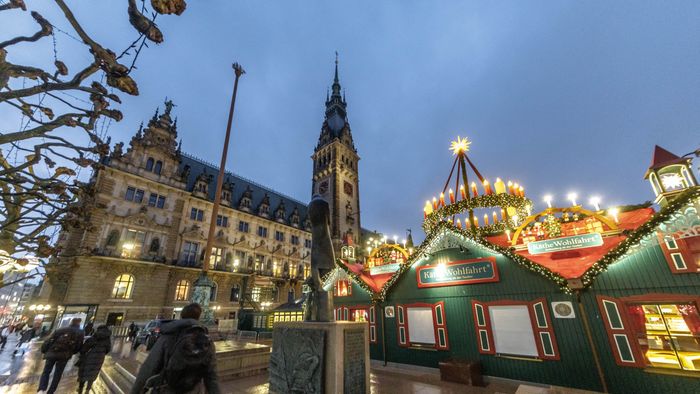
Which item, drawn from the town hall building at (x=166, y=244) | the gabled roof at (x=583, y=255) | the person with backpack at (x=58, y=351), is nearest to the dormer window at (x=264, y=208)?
the town hall building at (x=166, y=244)

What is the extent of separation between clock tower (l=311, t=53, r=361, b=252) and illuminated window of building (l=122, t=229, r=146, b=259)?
23319 millimetres

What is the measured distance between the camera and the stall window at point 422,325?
10141 mm

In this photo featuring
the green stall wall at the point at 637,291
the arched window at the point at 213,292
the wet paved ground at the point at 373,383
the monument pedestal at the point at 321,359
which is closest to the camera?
the monument pedestal at the point at 321,359

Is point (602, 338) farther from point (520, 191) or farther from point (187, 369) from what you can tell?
point (187, 369)

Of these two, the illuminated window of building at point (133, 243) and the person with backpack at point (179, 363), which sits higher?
the illuminated window of building at point (133, 243)

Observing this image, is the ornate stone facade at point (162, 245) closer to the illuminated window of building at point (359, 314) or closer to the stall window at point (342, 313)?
the stall window at point (342, 313)

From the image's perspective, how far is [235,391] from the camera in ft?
22.2

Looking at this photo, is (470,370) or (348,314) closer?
(470,370)

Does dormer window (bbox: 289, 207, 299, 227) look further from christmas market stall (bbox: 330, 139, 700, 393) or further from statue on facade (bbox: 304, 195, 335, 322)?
statue on facade (bbox: 304, 195, 335, 322)

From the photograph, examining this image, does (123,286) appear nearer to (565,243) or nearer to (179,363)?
(179,363)

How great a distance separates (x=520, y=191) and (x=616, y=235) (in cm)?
324

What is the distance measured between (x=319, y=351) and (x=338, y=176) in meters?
40.2

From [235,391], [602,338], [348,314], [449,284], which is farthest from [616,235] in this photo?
[235,391]

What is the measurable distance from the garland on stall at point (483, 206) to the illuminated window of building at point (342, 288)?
17.7 ft
